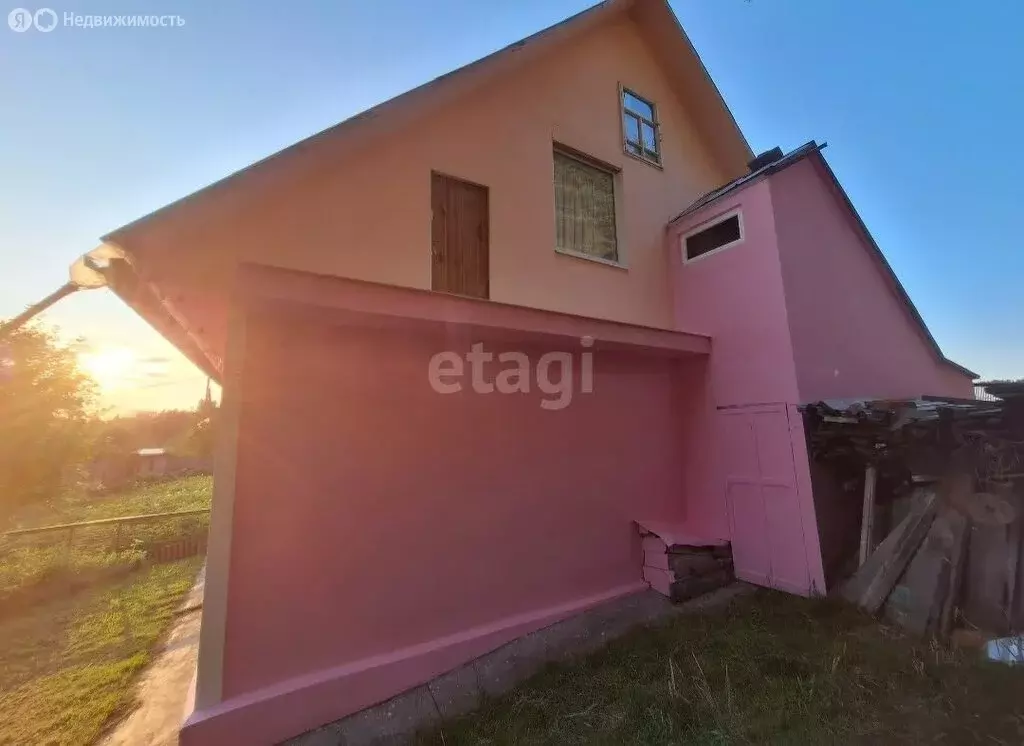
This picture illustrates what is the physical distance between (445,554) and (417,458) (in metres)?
1.03

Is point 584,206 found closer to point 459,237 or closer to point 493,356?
point 459,237

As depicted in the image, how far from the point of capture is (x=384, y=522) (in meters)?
4.02

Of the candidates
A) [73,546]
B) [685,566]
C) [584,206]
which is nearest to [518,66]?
[584,206]

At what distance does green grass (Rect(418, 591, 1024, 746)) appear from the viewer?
2975 millimetres

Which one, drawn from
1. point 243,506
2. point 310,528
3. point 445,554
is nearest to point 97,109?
point 243,506

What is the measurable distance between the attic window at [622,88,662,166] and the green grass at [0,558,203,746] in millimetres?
9737

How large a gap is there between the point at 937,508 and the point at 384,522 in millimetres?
6217

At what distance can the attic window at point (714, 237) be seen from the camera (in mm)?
6137

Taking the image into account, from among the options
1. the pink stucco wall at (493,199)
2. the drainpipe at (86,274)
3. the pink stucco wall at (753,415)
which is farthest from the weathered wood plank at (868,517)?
the drainpipe at (86,274)

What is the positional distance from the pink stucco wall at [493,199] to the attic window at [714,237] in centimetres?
52

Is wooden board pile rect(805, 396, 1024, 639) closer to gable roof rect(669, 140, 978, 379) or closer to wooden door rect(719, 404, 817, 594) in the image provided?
wooden door rect(719, 404, 817, 594)

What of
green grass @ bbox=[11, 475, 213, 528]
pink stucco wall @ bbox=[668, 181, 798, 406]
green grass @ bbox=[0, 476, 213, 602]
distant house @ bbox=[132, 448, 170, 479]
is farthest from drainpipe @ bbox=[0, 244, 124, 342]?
distant house @ bbox=[132, 448, 170, 479]

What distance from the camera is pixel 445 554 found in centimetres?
430

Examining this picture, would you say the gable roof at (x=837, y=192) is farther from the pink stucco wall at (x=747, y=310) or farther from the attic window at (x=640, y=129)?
the attic window at (x=640, y=129)
